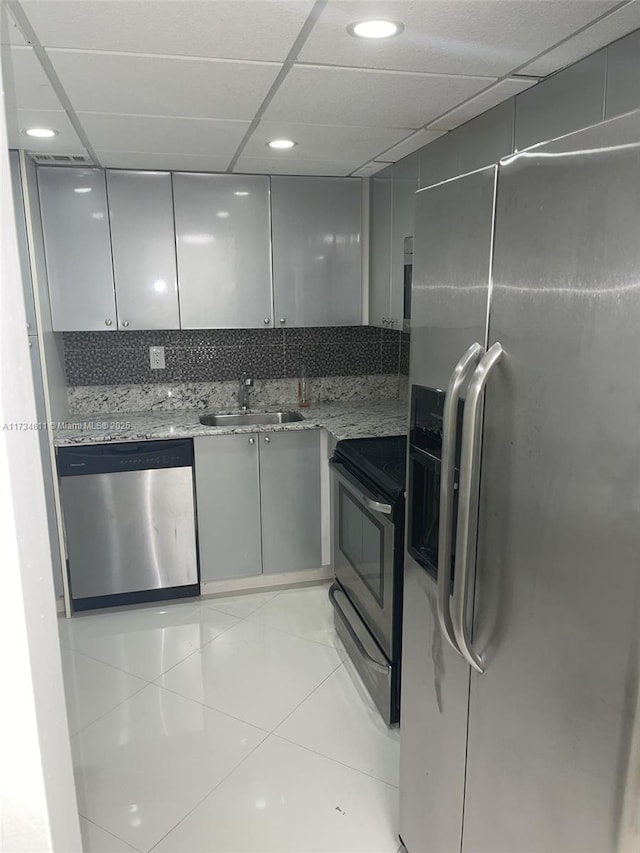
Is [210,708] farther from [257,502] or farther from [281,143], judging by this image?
[281,143]

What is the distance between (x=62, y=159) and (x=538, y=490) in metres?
2.72

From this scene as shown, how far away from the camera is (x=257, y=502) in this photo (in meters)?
3.26

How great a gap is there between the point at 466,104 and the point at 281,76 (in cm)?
67

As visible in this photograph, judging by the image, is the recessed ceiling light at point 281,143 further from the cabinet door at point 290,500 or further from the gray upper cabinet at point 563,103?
the cabinet door at point 290,500

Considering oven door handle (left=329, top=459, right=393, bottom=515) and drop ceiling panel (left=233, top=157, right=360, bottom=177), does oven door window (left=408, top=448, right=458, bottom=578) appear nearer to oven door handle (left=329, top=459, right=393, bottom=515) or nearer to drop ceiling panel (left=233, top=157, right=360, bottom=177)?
oven door handle (left=329, top=459, right=393, bottom=515)

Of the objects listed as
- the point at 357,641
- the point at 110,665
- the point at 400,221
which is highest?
the point at 400,221

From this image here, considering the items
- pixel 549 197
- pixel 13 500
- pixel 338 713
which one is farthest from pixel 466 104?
pixel 338 713

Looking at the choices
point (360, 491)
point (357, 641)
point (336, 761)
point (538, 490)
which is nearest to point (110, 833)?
point (336, 761)

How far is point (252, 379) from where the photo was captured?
3.69 m

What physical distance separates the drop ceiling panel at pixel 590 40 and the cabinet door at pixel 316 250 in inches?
64.1

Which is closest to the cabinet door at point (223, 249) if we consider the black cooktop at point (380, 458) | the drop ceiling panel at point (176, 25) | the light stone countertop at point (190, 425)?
the light stone countertop at point (190, 425)

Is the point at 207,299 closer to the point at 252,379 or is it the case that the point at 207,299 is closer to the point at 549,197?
the point at 252,379

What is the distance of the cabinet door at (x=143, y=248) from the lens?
307 cm

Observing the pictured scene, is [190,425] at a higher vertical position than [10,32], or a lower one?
lower
